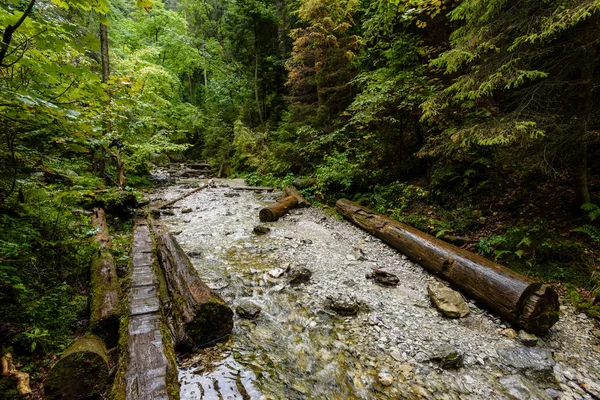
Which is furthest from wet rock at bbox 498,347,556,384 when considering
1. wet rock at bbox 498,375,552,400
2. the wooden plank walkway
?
the wooden plank walkway

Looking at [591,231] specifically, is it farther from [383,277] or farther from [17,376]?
[17,376]

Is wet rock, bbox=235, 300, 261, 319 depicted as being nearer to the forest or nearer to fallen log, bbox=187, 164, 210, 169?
the forest

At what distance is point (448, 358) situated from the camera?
3176 millimetres

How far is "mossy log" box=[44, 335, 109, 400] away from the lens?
7.09ft

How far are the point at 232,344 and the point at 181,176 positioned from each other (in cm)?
1663

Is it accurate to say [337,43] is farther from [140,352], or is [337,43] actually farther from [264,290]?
[140,352]

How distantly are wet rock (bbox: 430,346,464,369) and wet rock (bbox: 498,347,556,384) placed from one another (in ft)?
1.79

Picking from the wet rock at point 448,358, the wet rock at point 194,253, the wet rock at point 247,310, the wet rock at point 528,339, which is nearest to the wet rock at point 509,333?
the wet rock at point 528,339

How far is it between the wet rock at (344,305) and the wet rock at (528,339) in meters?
2.15

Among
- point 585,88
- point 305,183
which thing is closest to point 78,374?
point 585,88

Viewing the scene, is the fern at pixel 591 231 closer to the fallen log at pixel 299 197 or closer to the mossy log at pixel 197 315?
the mossy log at pixel 197 315

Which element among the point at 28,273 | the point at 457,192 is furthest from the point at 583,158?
the point at 28,273

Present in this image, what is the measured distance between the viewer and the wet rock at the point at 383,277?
4891 mm

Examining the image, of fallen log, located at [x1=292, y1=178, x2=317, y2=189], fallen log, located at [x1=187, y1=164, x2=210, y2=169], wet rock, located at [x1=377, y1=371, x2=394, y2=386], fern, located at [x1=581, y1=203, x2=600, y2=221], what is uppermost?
fern, located at [x1=581, y1=203, x2=600, y2=221]
